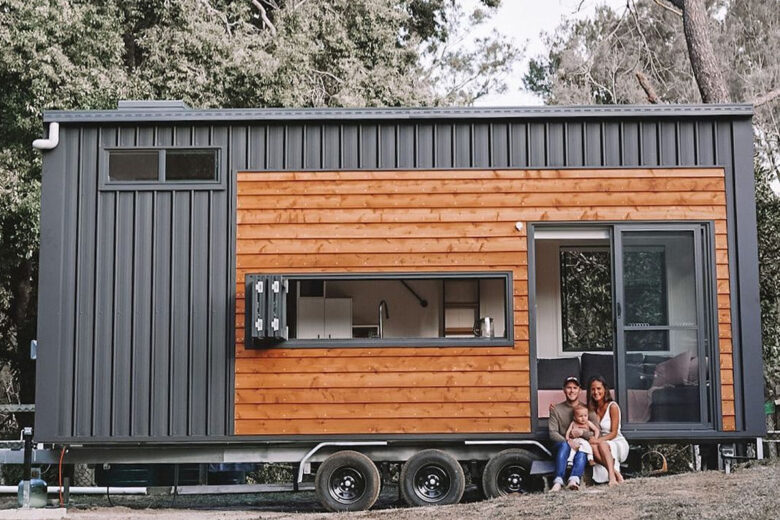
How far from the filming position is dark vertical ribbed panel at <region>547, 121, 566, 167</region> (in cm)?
947

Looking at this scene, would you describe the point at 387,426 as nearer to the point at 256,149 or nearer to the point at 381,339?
the point at 381,339

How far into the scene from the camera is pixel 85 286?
370 inches

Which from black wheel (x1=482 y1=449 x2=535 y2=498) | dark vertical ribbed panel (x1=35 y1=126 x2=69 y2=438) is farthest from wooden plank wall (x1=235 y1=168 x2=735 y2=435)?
dark vertical ribbed panel (x1=35 y1=126 x2=69 y2=438)

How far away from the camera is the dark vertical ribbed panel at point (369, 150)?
9.50 m

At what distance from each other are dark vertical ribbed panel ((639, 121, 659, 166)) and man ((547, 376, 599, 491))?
1.88 meters

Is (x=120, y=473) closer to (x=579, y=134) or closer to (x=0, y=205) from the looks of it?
(x=579, y=134)

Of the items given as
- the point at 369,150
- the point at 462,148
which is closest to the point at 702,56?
the point at 462,148

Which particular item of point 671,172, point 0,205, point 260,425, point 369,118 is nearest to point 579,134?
point 671,172

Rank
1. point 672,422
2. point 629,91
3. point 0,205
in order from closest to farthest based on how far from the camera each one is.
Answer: point 672,422 < point 0,205 < point 629,91

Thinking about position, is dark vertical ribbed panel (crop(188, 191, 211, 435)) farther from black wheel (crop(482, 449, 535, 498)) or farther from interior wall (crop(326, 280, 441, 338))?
interior wall (crop(326, 280, 441, 338))

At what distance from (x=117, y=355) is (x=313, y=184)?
2074 mm

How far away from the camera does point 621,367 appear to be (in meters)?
9.23

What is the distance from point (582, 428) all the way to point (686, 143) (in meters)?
2.47

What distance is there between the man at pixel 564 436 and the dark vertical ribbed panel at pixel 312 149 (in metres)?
2.68
